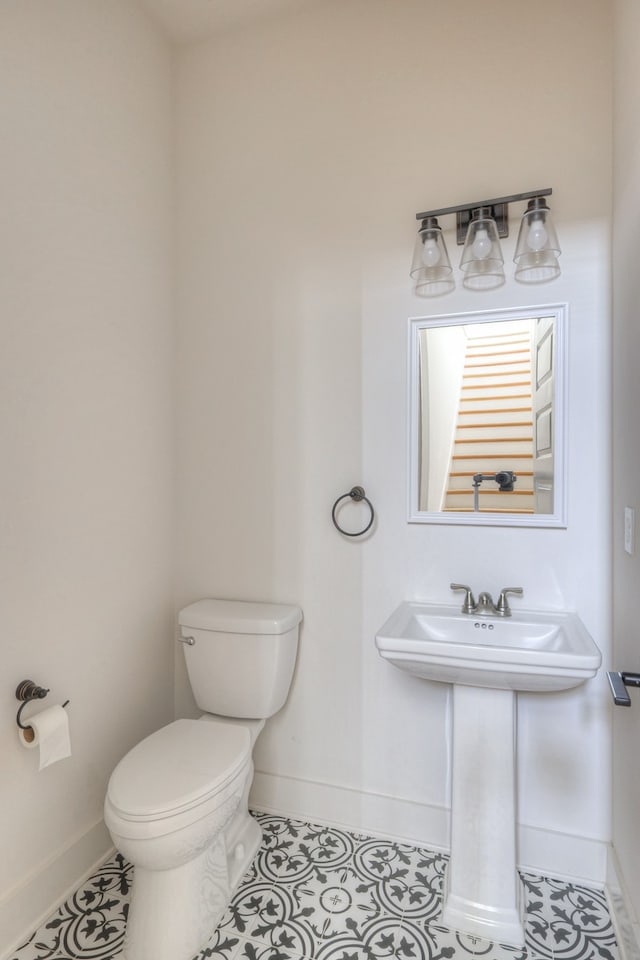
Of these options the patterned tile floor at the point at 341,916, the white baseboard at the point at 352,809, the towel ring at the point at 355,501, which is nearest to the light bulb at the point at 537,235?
the towel ring at the point at 355,501

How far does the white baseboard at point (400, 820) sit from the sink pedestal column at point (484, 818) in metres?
0.20

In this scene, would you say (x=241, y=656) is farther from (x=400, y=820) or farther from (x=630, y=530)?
(x=630, y=530)

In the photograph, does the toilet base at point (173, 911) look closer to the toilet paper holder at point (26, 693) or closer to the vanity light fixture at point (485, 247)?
the toilet paper holder at point (26, 693)

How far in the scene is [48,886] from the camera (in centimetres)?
155

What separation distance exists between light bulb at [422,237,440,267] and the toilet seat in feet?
5.25

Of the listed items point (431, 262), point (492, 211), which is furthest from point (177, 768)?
point (492, 211)

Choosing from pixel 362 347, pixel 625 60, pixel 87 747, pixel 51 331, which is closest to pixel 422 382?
pixel 362 347

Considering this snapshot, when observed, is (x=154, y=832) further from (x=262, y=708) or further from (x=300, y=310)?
(x=300, y=310)

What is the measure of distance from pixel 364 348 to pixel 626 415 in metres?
0.86

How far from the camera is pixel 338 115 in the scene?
1911 mm

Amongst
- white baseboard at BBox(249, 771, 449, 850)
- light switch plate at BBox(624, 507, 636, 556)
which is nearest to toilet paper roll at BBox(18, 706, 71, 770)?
white baseboard at BBox(249, 771, 449, 850)

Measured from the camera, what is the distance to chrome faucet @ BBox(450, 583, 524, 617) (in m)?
1.66

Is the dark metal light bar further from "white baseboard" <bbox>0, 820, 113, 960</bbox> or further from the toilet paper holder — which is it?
"white baseboard" <bbox>0, 820, 113, 960</bbox>

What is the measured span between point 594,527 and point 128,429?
1586 millimetres
